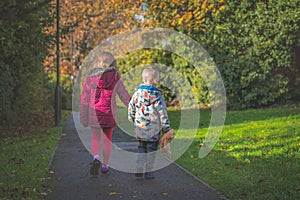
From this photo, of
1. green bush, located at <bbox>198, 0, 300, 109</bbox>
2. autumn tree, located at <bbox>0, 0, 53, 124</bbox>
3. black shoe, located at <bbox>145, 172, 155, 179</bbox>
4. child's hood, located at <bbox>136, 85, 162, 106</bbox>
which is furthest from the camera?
green bush, located at <bbox>198, 0, 300, 109</bbox>

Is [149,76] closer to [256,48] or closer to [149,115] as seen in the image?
[149,115]

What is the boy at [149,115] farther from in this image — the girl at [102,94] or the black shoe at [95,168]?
the black shoe at [95,168]

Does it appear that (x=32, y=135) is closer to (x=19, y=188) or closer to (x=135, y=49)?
(x=19, y=188)

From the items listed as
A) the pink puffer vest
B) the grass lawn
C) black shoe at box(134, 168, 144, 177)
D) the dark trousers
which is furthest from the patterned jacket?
the grass lawn

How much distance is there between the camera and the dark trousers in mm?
7133

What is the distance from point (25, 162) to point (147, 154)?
283 cm

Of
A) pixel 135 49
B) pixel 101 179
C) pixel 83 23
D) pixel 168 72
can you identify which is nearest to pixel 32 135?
pixel 101 179

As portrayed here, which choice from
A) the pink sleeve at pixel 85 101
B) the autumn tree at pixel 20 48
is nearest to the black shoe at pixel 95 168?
the pink sleeve at pixel 85 101

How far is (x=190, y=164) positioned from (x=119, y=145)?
3.06 m

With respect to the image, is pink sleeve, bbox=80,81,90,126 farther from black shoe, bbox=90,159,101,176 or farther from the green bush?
the green bush

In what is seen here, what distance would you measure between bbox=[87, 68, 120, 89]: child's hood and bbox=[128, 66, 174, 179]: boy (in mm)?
507

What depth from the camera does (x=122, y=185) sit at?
6762 mm

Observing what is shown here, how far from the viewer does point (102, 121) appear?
24.1 ft

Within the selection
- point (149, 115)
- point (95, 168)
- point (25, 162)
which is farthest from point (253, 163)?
point (25, 162)
